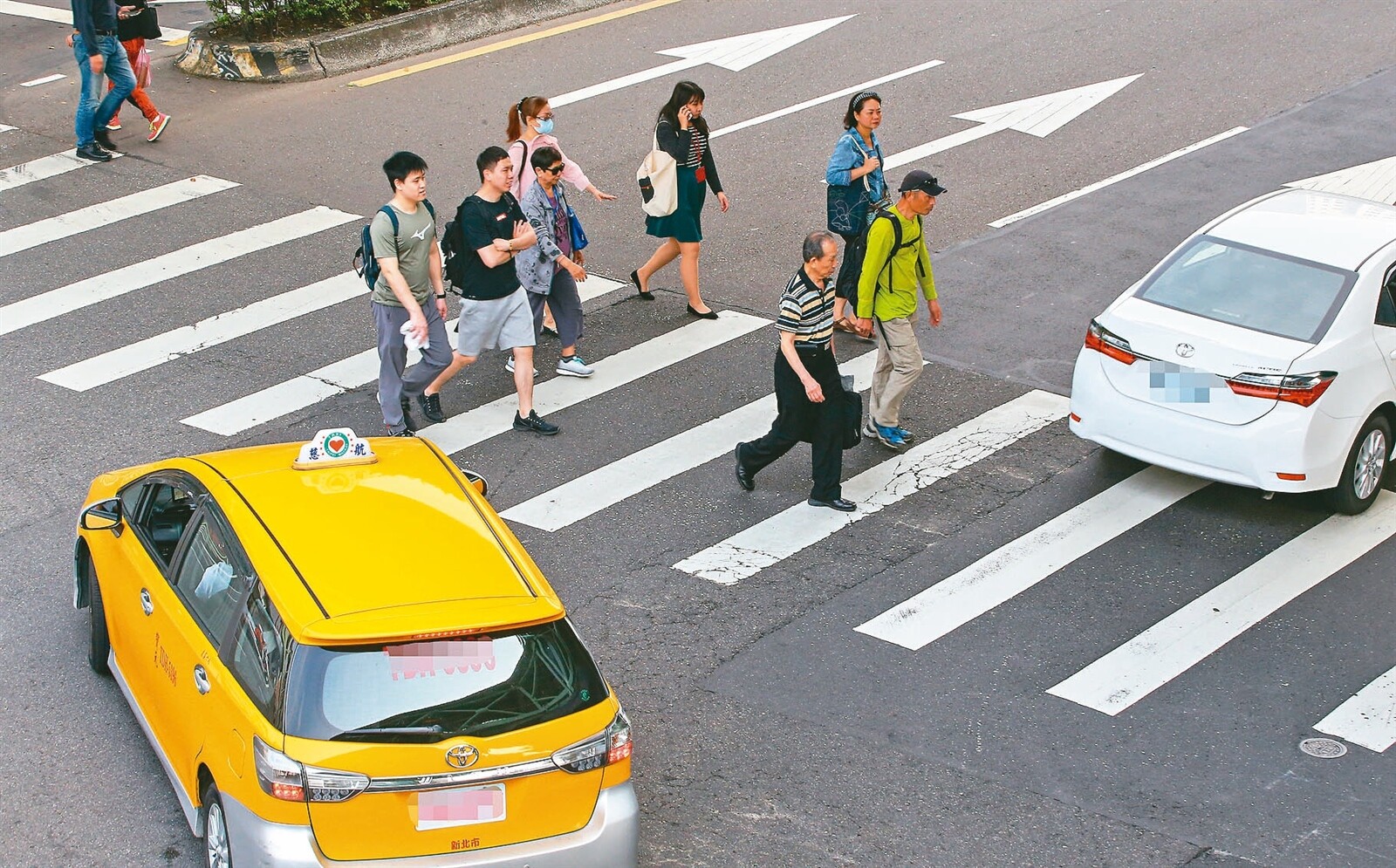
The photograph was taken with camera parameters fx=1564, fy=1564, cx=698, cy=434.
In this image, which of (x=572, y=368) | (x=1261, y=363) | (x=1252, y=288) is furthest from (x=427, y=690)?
(x=1252, y=288)

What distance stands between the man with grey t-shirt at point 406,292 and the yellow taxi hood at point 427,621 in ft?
13.7

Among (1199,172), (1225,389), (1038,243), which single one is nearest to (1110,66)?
(1199,172)

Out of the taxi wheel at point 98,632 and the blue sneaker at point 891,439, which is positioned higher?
the taxi wheel at point 98,632

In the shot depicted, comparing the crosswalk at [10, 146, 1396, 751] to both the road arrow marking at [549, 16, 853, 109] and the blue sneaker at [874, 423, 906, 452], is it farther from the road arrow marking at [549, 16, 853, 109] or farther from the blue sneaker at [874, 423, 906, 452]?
the road arrow marking at [549, 16, 853, 109]

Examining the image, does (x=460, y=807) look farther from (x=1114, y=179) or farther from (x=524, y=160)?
(x=1114, y=179)

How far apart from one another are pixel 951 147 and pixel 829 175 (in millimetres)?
4556

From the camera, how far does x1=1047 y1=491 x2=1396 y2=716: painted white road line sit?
25.8ft

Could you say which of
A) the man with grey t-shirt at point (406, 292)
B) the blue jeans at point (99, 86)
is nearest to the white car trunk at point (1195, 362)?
the man with grey t-shirt at point (406, 292)

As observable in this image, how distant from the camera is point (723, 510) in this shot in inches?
381

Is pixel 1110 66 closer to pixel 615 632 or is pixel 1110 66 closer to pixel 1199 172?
pixel 1199 172

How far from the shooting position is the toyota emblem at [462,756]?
5523mm

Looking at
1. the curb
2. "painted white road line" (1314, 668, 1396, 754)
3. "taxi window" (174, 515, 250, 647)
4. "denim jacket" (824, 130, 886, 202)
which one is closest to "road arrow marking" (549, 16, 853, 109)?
the curb

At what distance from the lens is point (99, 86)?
50.2 ft

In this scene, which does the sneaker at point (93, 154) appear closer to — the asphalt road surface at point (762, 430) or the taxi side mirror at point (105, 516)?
the asphalt road surface at point (762, 430)
